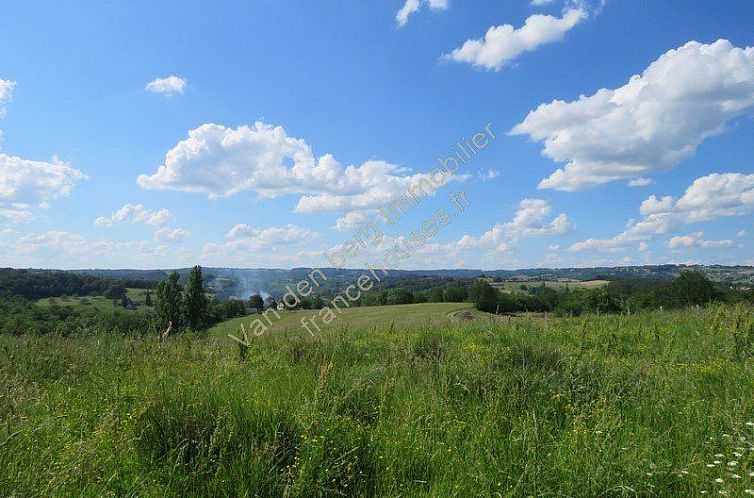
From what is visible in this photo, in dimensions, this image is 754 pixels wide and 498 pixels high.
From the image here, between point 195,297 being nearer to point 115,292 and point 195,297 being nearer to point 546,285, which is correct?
point 115,292

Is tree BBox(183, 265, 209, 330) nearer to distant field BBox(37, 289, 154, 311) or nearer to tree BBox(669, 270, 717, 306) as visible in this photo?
distant field BBox(37, 289, 154, 311)

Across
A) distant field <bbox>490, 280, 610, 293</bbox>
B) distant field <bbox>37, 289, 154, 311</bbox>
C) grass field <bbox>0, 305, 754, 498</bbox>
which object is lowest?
distant field <bbox>37, 289, 154, 311</bbox>

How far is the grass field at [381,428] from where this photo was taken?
2857mm

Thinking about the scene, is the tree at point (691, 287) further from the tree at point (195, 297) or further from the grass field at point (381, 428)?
the tree at point (195, 297)

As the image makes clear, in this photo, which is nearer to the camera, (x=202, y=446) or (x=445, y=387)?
(x=202, y=446)

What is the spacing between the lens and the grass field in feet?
9.37

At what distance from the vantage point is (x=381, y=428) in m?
3.66

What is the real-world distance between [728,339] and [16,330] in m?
14.5

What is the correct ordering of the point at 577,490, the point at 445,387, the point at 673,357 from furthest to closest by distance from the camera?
the point at 673,357 → the point at 445,387 → the point at 577,490

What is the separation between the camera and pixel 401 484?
9.48ft

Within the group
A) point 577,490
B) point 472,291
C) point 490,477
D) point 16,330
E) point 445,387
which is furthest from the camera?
point 472,291

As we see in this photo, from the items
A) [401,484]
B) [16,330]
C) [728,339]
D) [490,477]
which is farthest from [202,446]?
[16,330]

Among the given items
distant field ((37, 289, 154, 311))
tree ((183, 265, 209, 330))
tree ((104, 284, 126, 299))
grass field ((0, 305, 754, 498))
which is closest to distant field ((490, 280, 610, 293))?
tree ((183, 265, 209, 330))

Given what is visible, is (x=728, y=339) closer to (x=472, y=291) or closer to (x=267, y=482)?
(x=267, y=482)
